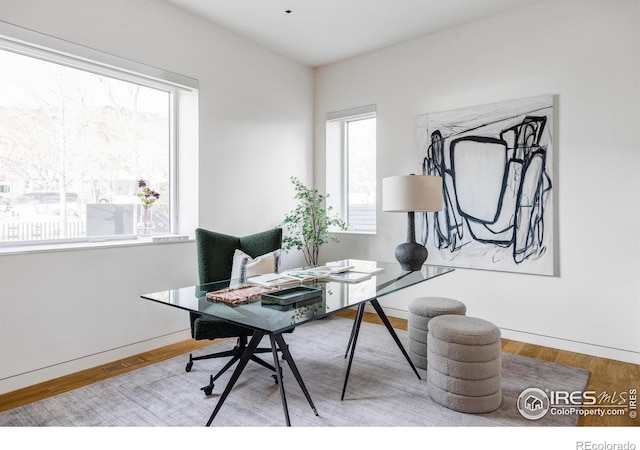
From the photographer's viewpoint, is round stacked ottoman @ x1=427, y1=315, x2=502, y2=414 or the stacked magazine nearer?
round stacked ottoman @ x1=427, y1=315, x2=502, y2=414

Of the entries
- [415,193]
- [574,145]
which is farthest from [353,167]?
[574,145]

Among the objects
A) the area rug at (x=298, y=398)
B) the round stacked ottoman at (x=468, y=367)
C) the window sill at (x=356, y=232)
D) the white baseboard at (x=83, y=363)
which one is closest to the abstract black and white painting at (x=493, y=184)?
the window sill at (x=356, y=232)

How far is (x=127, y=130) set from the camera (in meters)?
3.14

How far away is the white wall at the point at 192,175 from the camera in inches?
96.4

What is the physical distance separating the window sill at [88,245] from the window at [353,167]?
1938mm

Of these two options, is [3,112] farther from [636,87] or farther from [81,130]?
[636,87]

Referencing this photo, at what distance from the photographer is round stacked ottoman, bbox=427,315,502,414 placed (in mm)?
2066

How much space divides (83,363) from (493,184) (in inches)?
137

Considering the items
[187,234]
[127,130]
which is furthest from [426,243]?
[127,130]

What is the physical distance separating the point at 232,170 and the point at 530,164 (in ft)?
8.60

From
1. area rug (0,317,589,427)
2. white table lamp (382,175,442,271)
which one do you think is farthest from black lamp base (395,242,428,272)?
area rug (0,317,589,427)

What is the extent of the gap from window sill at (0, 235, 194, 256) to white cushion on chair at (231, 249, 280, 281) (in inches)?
27.3

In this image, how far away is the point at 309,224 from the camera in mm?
4168

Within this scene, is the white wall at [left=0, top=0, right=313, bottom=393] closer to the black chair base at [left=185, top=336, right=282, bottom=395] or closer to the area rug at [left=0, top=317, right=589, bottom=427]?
the area rug at [left=0, top=317, right=589, bottom=427]
